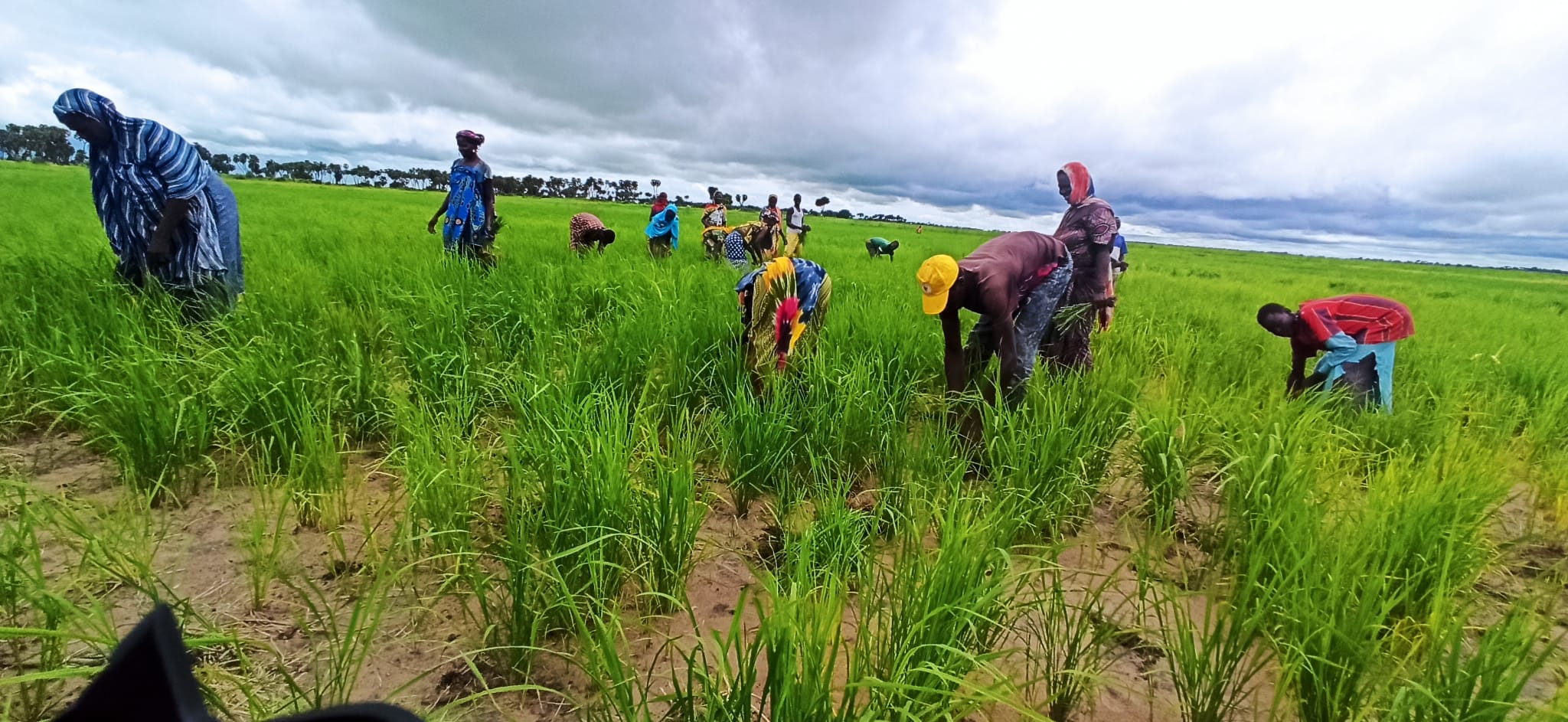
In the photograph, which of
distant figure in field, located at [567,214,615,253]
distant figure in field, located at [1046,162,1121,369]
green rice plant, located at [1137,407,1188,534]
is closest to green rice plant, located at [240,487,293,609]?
green rice plant, located at [1137,407,1188,534]

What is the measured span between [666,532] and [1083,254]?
3.38 m

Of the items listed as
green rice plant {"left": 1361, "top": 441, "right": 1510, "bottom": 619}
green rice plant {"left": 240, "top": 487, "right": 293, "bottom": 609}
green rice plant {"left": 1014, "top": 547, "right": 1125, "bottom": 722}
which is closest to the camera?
green rice plant {"left": 1014, "top": 547, "right": 1125, "bottom": 722}

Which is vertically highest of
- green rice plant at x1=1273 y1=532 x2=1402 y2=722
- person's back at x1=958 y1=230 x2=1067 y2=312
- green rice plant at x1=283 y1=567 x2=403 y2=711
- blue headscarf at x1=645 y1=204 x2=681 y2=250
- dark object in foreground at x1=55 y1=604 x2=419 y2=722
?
blue headscarf at x1=645 y1=204 x2=681 y2=250

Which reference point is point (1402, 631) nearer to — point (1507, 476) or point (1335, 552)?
point (1335, 552)

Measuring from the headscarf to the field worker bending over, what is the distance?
0.77 m

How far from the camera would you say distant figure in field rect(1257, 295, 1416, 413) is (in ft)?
11.1

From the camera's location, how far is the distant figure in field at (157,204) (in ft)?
10.8

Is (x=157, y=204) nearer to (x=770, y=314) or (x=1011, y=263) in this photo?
(x=770, y=314)

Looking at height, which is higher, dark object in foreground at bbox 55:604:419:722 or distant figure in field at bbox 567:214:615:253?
distant figure in field at bbox 567:214:615:253

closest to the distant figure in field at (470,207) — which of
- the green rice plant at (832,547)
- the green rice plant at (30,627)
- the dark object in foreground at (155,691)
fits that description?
the green rice plant at (30,627)

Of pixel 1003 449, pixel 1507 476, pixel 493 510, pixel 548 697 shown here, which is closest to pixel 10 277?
pixel 493 510

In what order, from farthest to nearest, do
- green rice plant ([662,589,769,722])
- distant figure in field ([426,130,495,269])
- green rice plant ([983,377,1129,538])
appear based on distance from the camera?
1. distant figure in field ([426,130,495,269])
2. green rice plant ([983,377,1129,538])
3. green rice plant ([662,589,769,722])

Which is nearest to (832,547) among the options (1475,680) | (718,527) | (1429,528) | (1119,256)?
(718,527)

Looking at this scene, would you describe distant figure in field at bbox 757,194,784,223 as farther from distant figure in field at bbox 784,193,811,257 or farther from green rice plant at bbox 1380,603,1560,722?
green rice plant at bbox 1380,603,1560,722
